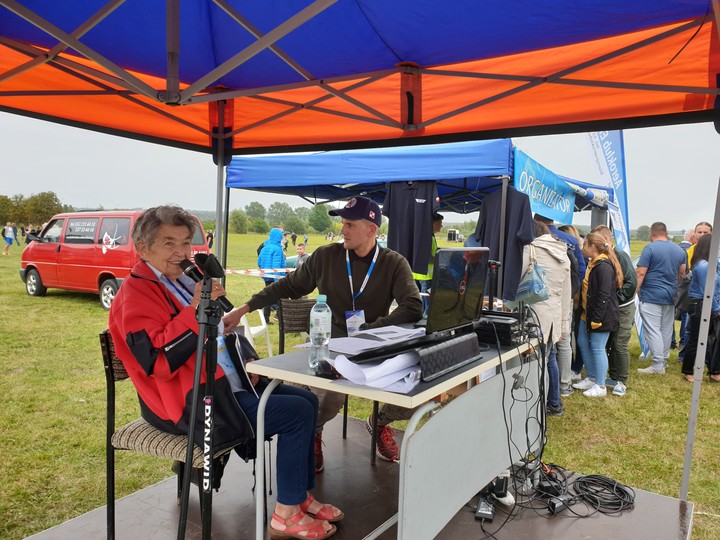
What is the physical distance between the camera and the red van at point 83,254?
8844mm

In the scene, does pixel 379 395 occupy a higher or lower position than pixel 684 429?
higher

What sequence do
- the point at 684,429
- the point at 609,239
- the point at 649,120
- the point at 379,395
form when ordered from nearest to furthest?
the point at 379,395, the point at 649,120, the point at 684,429, the point at 609,239

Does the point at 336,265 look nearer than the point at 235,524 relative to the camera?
No

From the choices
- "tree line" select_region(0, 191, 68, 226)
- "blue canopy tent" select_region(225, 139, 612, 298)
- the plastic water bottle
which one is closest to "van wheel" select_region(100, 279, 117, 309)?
"blue canopy tent" select_region(225, 139, 612, 298)

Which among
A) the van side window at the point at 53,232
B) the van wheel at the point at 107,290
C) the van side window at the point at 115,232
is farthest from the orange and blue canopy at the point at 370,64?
the van side window at the point at 53,232

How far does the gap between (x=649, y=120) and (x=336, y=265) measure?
6.20 ft

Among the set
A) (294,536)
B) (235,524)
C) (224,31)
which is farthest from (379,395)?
(224,31)

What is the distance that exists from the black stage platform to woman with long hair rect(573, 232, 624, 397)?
2146 mm

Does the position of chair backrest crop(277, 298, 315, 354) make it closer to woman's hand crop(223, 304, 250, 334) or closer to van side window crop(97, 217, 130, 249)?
woman's hand crop(223, 304, 250, 334)

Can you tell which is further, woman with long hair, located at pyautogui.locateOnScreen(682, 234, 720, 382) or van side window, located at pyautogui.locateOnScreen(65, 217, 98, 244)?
→ van side window, located at pyautogui.locateOnScreen(65, 217, 98, 244)

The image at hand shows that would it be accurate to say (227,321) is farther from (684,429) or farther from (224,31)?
(684,429)

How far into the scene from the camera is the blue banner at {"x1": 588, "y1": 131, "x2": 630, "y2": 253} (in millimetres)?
8242

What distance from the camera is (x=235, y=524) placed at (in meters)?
2.38

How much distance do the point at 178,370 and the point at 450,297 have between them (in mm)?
1091
